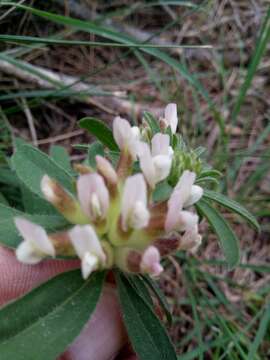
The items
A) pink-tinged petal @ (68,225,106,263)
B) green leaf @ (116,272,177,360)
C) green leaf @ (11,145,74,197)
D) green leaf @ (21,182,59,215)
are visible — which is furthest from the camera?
green leaf @ (21,182,59,215)

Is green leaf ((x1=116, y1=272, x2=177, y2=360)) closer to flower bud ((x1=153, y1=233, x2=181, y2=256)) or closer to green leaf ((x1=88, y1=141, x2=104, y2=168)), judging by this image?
flower bud ((x1=153, y1=233, x2=181, y2=256))

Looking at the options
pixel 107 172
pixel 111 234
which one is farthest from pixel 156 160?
pixel 111 234

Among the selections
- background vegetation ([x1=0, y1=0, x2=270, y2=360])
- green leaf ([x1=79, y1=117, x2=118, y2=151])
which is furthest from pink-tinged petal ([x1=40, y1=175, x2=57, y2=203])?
background vegetation ([x1=0, y1=0, x2=270, y2=360])

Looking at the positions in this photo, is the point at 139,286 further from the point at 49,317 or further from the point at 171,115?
the point at 171,115

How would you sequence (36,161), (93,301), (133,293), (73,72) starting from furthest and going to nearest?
(73,72), (36,161), (133,293), (93,301)

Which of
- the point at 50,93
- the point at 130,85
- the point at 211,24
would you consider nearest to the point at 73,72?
the point at 130,85

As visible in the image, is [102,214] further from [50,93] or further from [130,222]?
[50,93]

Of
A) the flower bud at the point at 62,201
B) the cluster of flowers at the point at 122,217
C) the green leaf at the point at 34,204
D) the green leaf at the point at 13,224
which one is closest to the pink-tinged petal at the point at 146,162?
the cluster of flowers at the point at 122,217
